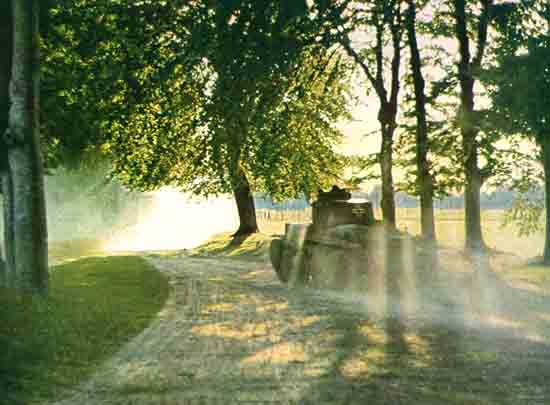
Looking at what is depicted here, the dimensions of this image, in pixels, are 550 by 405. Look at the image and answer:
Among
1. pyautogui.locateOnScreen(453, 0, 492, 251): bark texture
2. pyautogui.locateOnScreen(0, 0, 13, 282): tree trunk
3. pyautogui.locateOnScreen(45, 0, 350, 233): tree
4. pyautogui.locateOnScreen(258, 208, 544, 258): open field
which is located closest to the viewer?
pyautogui.locateOnScreen(45, 0, 350, 233): tree

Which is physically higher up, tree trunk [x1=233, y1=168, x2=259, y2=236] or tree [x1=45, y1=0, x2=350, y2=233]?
tree [x1=45, y1=0, x2=350, y2=233]

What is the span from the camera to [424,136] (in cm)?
2442

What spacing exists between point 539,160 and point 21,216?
17111mm

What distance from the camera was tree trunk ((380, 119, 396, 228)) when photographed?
26.9 meters

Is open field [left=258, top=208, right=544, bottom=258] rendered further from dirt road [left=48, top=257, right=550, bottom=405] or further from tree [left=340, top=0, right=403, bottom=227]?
dirt road [left=48, top=257, right=550, bottom=405]

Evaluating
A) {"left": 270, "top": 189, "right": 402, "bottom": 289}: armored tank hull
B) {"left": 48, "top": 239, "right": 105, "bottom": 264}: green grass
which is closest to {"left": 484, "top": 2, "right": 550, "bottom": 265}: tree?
{"left": 270, "top": 189, "right": 402, "bottom": 289}: armored tank hull

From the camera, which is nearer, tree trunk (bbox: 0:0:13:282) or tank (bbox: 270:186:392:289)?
tree trunk (bbox: 0:0:13:282)

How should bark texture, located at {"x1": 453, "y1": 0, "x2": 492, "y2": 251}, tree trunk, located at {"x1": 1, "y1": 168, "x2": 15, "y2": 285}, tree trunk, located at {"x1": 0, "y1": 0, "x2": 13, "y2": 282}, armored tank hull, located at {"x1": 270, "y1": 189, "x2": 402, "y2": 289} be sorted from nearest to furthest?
tree trunk, located at {"x1": 0, "y1": 0, "x2": 13, "y2": 282} < tree trunk, located at {"x1": 1, "y1": 168, "x2": 15, "y2": 285} < armored tank hull, located at {"x1": 270, "y1": 189, "x2": 402, "y2": 289} < bark texture, located at {"x1": 453, "y1": 0, "x2": 492, "y2": 251}

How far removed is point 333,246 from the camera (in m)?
17.3

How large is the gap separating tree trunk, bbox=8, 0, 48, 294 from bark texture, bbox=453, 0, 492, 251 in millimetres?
14175

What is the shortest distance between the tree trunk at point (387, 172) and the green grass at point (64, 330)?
40.2 ft

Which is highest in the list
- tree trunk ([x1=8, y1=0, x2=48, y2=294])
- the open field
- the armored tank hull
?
tree trunk ([x1=8, y1=0, x2=48, y2=294])

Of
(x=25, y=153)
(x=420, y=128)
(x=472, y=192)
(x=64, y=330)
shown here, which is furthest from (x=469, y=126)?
(x=64, y=330)

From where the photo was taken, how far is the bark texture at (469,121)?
22.7 meters
